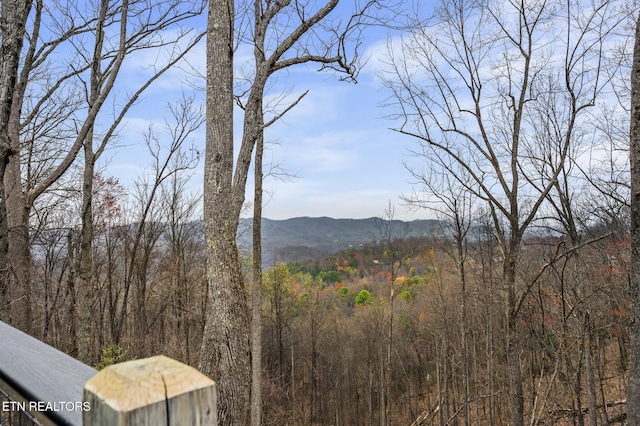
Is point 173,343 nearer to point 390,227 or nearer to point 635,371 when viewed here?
point 390,227

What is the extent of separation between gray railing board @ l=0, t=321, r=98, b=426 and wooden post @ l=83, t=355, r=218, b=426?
20 centimetres

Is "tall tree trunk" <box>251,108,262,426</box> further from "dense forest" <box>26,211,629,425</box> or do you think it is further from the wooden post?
the wooden post

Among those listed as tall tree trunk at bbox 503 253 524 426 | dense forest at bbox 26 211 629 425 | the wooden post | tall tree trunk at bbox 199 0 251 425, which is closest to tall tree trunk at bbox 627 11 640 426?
dense forest at bbox 26 211 629 425

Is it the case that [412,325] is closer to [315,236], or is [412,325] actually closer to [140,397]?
[140,397]

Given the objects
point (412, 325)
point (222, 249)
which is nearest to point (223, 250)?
point (222, 249)

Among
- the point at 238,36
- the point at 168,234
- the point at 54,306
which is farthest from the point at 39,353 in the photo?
the point at 168,234

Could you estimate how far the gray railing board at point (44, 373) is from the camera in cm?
73

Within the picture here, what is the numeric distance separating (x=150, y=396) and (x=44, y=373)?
47 cm

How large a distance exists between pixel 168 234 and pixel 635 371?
42.3ft

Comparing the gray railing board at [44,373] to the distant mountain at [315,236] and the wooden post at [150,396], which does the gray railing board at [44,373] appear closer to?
the wooden post at [150,396]

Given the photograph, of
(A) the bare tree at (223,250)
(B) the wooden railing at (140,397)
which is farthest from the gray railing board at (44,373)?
(A) the bare tree at (223,250)

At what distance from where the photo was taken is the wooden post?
0.52 meters

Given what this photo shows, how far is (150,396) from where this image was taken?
527mm

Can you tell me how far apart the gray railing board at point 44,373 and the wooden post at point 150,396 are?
7.9 inches
